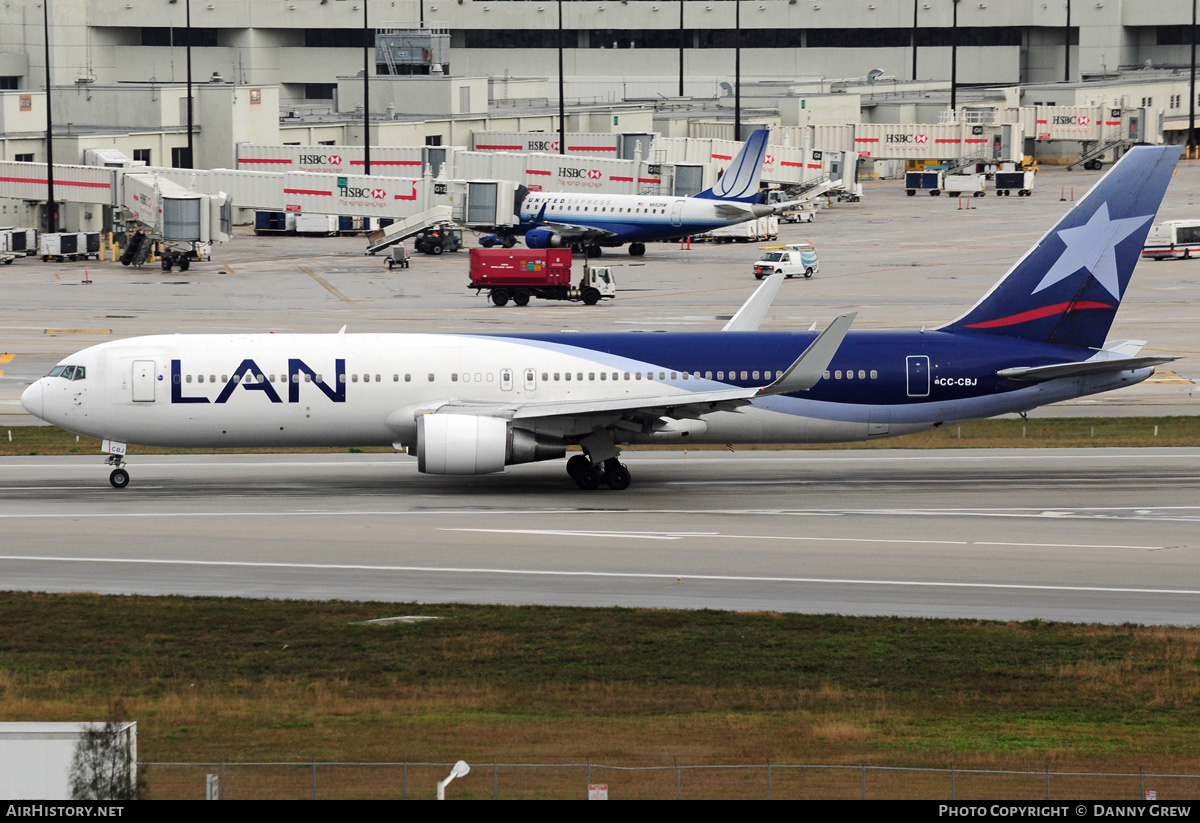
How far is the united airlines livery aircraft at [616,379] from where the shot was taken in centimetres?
4384

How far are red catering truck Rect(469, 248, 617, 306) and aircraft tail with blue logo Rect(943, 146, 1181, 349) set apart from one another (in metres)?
43.6

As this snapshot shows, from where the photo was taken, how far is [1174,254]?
103 m

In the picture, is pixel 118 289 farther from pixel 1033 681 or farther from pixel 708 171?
pixel 1033 681

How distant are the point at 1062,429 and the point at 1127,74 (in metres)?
153

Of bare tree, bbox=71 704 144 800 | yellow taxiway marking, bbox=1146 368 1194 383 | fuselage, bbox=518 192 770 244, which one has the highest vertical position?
fuselage, bbox=518 192 770 244

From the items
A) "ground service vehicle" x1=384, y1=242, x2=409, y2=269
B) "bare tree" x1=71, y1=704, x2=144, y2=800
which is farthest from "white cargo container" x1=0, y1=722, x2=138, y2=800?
"ground service vehicle" x1=384, y1=242, x2=409, y2=269

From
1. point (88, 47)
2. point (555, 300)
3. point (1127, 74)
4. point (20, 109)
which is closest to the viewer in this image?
point (555, 300)

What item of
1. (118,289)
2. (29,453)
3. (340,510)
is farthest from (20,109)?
(340,510)

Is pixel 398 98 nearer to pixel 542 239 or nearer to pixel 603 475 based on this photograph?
pixel 542 239

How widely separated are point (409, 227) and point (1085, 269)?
72.3 metres

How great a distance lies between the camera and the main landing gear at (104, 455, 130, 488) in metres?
45.3

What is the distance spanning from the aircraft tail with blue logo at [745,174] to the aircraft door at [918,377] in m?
63.8

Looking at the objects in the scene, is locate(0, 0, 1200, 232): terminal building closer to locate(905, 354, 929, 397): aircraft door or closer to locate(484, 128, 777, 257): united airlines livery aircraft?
locate(484, 128, 777, 257): united airlines livery aircraft

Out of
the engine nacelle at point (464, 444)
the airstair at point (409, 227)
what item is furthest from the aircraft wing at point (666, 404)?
the airstair at point (409, 227)
